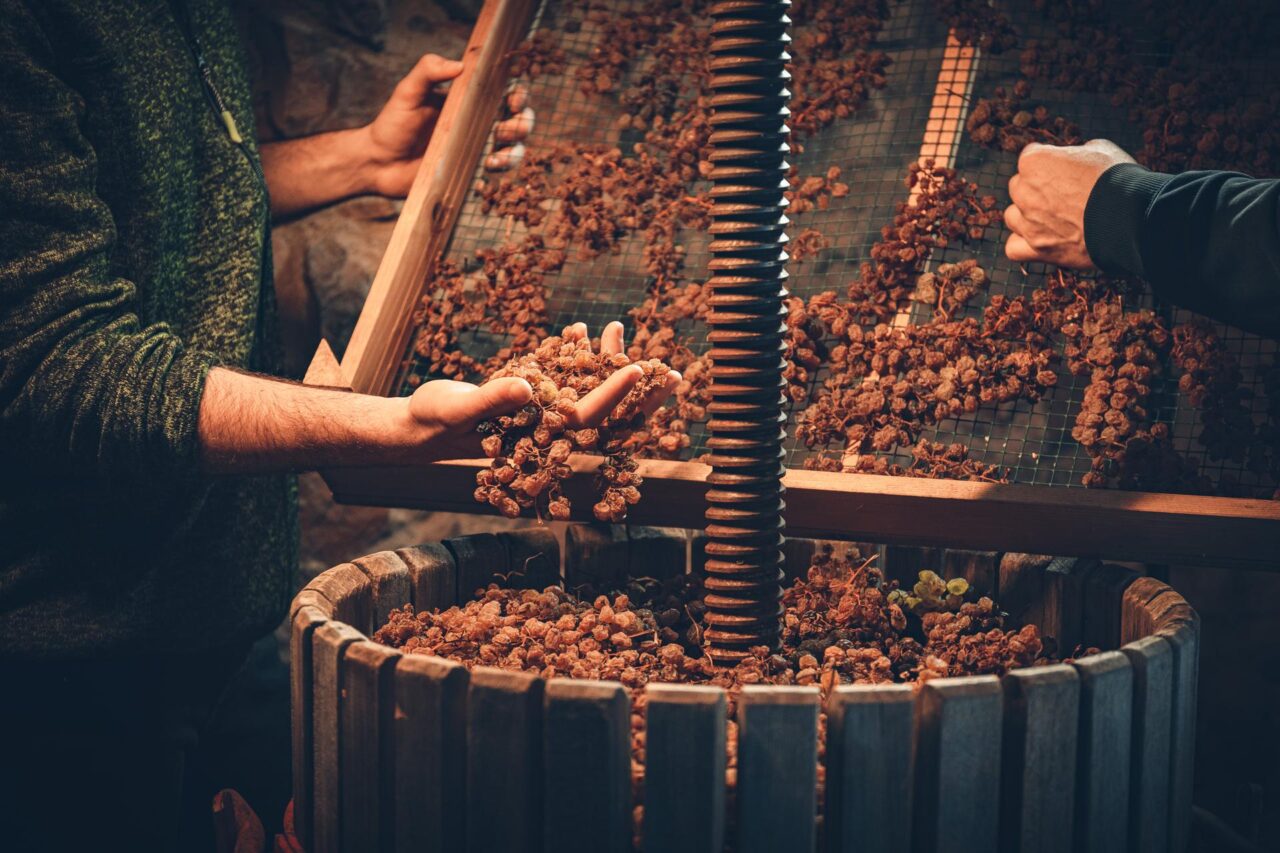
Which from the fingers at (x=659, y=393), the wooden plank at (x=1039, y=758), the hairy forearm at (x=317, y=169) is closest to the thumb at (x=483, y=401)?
the fingers at (x=659, y=393)

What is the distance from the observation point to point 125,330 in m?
1.58

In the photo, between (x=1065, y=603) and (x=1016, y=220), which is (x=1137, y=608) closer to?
(x=1065, y=603)

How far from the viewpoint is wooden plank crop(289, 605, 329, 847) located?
1.33 metres

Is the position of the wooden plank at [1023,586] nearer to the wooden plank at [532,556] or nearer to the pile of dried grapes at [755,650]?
the pile of dried grapes at [755,650]

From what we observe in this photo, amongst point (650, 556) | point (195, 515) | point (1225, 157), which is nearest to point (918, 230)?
point (1225, 157)

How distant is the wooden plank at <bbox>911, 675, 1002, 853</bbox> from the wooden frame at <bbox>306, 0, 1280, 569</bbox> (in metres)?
0.45

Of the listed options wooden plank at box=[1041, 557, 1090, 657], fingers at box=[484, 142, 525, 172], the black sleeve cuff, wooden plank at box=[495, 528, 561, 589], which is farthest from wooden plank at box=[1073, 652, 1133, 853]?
fingers at box=[484, 142, 525, 172]

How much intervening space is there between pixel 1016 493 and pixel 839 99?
774 millimetres

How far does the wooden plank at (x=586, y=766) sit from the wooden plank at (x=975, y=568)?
0.71 m

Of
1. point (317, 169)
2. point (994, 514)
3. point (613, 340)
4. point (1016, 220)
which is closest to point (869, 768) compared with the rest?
point (994, 514)

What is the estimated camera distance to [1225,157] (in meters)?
1.74

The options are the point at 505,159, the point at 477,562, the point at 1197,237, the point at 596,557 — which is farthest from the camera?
the point at 505,159

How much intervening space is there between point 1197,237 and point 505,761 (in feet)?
3.27

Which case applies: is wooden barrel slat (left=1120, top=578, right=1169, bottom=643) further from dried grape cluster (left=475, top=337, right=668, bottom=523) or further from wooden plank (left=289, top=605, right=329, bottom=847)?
wooden plank (left=289, top=605, right=329, bottom=847)
